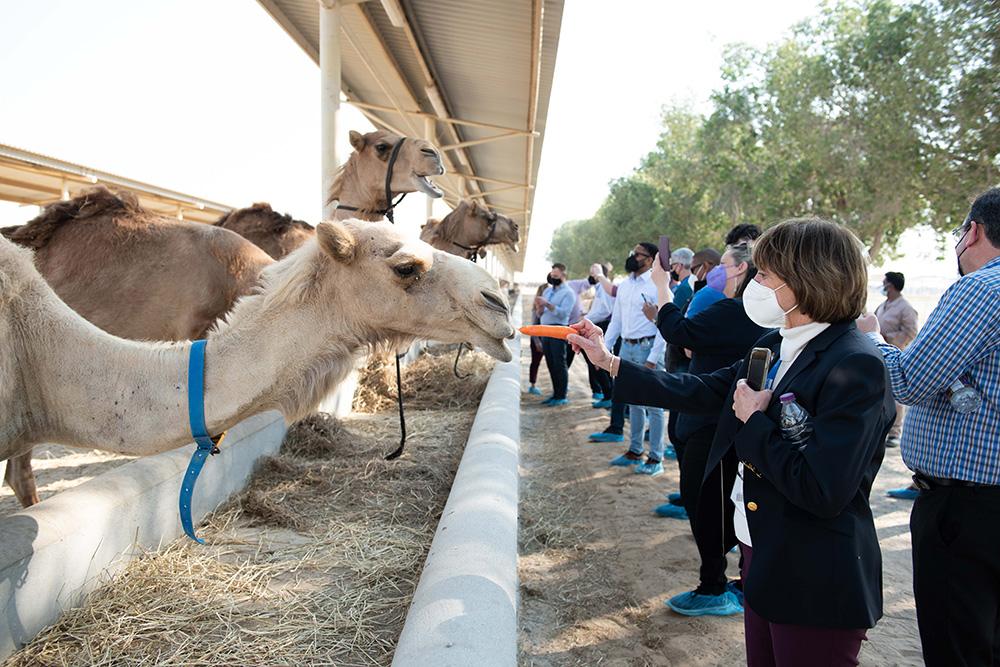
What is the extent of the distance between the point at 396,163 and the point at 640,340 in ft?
11.9

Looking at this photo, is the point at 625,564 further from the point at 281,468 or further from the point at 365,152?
the point at 365,152

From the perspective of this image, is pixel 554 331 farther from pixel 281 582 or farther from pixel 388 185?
pixel 388 185

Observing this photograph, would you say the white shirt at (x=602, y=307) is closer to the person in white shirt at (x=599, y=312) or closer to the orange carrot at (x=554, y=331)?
the person in white shirt at (x=599, y=312)

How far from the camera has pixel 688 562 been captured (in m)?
4.88

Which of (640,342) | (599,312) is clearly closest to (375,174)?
(640,342)

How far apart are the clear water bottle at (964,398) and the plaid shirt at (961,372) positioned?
0.03m

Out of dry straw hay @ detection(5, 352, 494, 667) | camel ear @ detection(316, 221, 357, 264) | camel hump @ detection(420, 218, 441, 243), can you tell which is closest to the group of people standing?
camel ear @ detection(316, 221, 357, 264)

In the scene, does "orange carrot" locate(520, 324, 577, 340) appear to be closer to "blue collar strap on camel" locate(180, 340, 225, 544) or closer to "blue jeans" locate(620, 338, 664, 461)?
"blue collar strap on camel" locate(180, 340, 225, 544)

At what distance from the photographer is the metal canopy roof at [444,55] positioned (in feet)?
30.4

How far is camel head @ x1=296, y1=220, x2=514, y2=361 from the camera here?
2.68 m

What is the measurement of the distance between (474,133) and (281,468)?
45.0 ft

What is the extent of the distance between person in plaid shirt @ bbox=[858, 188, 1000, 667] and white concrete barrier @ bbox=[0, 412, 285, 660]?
348 cm

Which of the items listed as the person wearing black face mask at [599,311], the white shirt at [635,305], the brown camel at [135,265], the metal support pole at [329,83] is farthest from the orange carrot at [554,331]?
the person wearing black face mask at [599,311]

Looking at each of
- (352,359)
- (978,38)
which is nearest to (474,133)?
(978,38)
